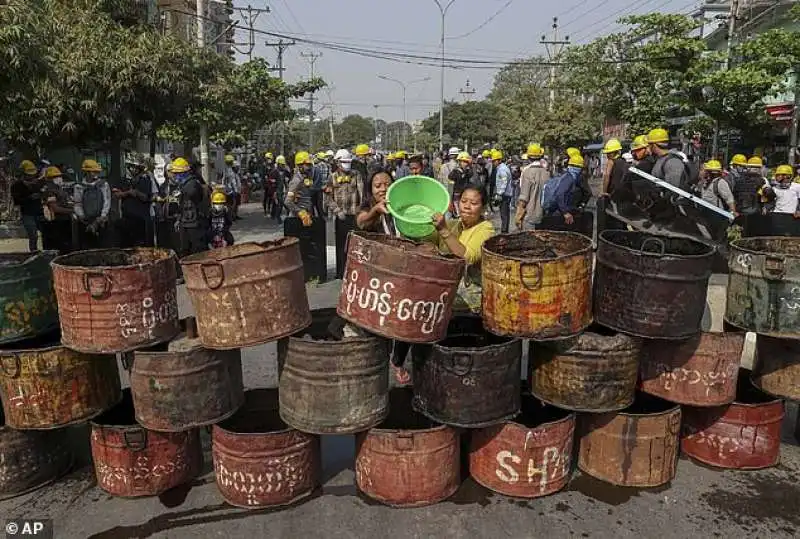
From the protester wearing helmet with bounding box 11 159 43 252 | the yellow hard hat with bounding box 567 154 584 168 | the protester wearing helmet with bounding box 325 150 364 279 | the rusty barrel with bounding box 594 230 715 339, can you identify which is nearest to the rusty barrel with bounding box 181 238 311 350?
the rusty barrel with bounding box 594 230 715 339

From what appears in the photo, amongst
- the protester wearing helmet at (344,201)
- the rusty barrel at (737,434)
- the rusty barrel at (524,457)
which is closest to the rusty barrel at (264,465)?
the rusty barrel at (524,457)

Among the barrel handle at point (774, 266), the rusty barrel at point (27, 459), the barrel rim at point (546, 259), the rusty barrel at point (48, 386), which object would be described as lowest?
the rusty barrel at point (27, 459)

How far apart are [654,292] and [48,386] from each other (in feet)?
12.3

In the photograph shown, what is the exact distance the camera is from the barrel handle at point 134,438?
3.96 m

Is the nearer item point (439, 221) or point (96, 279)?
point (96, 279)

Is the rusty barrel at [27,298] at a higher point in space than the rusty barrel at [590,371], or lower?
higher

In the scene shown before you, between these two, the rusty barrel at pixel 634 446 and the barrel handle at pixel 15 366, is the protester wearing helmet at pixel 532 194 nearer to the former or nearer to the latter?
the rusty barrel at pixel 634 446

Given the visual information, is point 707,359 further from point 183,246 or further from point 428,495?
point 183,246

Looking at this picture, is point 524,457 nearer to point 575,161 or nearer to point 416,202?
point 416,202

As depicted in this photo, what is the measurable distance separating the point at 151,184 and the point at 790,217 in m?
11.5

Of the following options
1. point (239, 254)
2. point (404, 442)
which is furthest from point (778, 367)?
point (239, 254)

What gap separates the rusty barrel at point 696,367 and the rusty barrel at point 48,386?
141 inches

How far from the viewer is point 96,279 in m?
3.73

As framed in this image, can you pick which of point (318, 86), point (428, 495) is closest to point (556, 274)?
point (428, 495)
